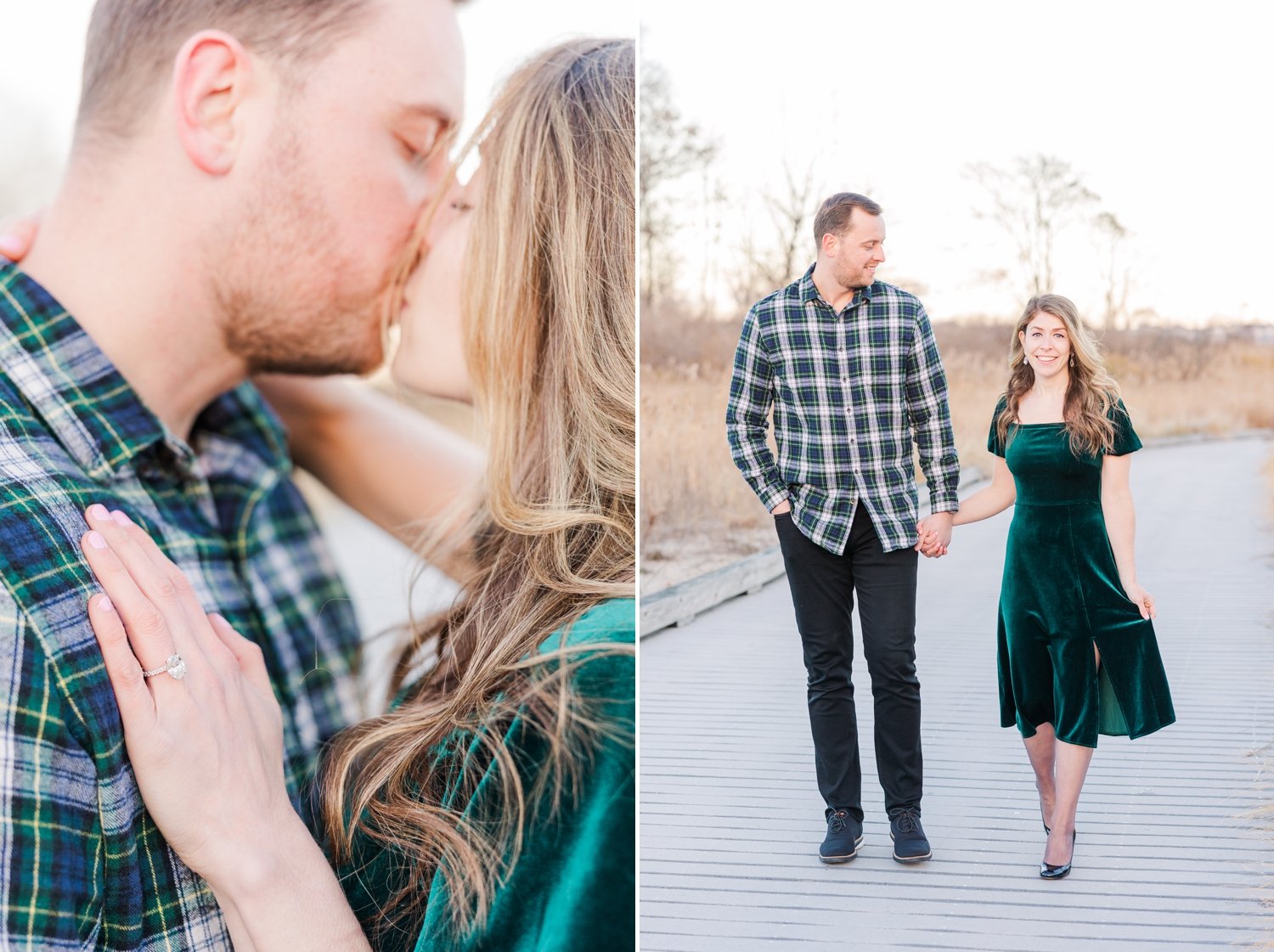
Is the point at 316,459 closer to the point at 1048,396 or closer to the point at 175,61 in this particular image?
the point at 175,61

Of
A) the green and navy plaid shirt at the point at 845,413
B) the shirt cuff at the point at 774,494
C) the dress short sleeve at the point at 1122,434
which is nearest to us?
the dress short sleeve at the point at 1122,434

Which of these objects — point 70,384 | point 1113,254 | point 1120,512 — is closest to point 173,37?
point 70,384

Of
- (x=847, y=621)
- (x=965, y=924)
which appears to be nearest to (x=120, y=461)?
(x=847, y=621)

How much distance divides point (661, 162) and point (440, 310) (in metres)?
0.85

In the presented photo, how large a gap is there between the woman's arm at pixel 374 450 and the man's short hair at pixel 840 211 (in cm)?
84

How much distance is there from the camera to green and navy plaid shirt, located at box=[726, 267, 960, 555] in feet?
7.27

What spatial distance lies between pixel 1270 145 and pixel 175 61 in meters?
1.97

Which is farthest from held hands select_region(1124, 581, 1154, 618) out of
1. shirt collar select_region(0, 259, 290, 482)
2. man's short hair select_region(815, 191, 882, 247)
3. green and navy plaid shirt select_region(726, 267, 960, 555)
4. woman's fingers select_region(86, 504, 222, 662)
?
shirt collar select_region(0, 259, 290, 482)

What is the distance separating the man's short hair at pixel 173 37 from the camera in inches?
69.6

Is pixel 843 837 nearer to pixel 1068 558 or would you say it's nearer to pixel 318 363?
pixel 1068 558

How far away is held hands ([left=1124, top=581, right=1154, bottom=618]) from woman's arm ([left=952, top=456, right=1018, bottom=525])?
268mm

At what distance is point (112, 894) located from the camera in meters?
1.49

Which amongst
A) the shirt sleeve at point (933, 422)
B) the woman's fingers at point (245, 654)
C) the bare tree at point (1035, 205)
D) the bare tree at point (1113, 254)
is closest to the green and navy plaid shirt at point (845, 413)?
the shirt sleeve at point (933, 422)

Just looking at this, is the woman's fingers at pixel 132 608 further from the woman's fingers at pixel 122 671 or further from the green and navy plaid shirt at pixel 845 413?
the green and navy plaid shirt at pixel 845 413
